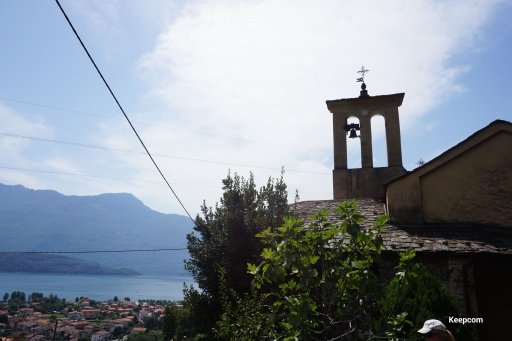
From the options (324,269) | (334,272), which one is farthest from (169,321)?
(334,272)

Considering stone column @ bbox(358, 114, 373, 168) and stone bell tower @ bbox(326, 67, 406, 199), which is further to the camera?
stone column @ bbox(358, 114, 373, 168)

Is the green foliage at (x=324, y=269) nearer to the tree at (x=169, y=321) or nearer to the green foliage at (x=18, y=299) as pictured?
the tree at (x=169, y=321)

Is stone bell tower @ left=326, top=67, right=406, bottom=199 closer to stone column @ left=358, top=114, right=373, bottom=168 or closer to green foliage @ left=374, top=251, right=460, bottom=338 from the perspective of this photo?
stone column @ left=358, top=114, right=373, bottom=168

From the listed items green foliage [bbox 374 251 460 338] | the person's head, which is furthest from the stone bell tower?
the person's head

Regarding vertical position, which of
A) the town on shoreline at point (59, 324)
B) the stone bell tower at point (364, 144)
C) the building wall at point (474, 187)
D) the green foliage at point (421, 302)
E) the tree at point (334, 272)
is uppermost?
the stone bell tower at point (364, 144)

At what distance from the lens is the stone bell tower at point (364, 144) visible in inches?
527

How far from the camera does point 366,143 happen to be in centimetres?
1384

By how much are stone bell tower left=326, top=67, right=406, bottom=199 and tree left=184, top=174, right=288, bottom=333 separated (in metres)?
3.11

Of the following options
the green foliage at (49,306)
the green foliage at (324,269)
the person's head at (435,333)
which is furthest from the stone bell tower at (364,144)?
the green foliage at (49,306)

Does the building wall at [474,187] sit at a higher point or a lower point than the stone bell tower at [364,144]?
lower

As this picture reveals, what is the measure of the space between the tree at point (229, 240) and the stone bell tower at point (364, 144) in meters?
3.11

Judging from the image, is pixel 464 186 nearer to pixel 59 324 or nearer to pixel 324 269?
pixel 324 269

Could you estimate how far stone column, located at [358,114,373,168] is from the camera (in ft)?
45.3

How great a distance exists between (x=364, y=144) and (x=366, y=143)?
0.09 meters
